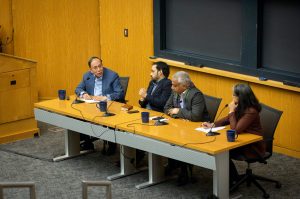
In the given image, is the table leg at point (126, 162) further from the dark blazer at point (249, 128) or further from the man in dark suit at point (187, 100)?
the dark blazer at point (249, 128)

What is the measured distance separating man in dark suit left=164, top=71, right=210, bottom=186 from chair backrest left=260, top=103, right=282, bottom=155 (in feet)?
2.34

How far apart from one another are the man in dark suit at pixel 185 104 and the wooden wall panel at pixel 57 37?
356 cm

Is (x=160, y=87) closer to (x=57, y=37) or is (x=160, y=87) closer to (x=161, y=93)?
(x=161, y=93)

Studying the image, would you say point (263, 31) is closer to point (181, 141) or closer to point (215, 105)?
point (215, 105)

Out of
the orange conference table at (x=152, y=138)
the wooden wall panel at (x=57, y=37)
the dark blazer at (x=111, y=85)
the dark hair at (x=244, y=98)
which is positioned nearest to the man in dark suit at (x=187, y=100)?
the orange conference table at (x=152, y=138)

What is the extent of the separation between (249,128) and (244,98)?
0.33 metres

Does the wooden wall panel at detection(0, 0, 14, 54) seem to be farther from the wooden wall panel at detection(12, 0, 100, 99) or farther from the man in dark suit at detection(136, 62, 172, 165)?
the man in dark suit at detection(136, 62, 172, 165)

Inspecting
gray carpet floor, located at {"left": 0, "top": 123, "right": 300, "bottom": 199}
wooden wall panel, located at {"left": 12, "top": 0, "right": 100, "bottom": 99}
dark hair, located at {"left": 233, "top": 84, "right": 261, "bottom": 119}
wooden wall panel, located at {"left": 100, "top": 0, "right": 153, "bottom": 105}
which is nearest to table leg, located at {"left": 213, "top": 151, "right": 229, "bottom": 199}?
gray carpet floor, located at {"left": 0, "top": 123, "right": 300, "bottom": 199}

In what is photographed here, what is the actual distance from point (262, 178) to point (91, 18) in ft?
15.6

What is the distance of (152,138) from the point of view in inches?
315

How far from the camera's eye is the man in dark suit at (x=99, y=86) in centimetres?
965

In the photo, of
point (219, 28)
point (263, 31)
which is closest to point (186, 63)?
point (219, 28)

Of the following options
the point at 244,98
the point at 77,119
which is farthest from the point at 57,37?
the point at 244,98

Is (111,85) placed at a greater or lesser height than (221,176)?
greater
